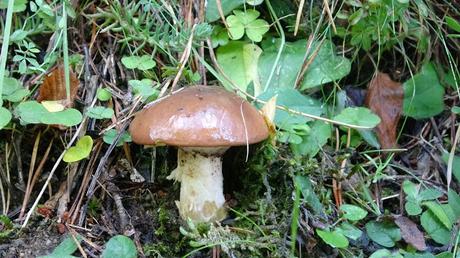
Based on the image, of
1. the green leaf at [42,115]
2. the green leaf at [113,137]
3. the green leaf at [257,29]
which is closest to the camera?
the green leaf at [42,115]

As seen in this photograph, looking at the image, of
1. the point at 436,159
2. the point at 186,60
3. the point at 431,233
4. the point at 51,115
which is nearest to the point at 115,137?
the point at 51,115

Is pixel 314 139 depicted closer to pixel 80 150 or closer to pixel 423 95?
pixel 423 95

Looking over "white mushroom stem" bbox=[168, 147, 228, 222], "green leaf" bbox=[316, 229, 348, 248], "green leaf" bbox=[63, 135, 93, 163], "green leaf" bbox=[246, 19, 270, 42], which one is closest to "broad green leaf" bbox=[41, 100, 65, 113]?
"green leaf" bbox=[63, 135, 93, 163]

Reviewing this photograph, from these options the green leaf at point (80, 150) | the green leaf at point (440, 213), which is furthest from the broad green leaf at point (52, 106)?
the green leaf at point (440, 213)

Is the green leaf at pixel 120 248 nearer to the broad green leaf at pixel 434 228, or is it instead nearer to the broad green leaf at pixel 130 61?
the broad green leaf at pixel 130 61

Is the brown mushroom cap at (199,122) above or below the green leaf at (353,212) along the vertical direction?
above

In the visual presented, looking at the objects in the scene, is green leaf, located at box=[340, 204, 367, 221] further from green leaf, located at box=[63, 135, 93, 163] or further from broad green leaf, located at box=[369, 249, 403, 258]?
green leaf, located at box=[63, 135, 93, 163]
